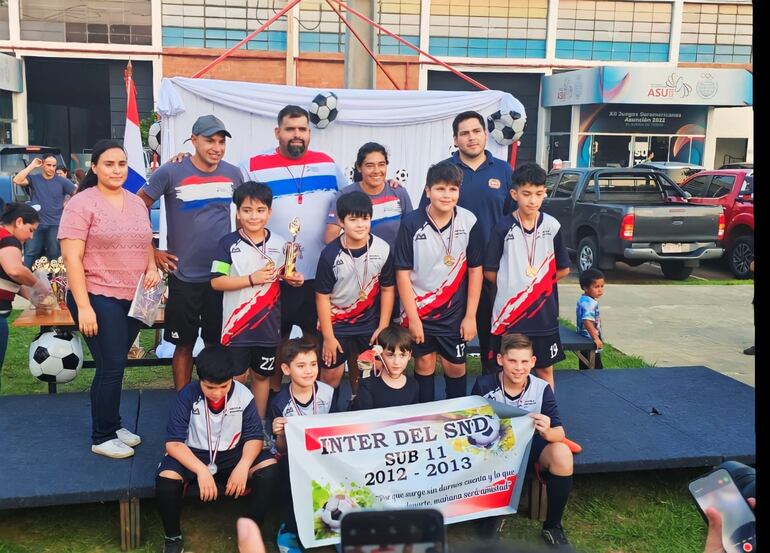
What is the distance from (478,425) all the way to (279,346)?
4.42 feet

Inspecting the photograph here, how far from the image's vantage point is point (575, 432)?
480 centimetres

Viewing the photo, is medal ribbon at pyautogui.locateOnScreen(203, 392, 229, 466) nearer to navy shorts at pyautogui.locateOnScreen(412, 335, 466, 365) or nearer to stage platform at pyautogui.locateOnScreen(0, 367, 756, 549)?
stage platform at pyautogui.locateOnScreen(0, 367, 756, 549)

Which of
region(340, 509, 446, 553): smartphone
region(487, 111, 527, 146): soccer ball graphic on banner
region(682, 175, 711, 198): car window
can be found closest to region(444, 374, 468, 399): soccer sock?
region(487, 111, 527, 146): soccer ball graphic on banner

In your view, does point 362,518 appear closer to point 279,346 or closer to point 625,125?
point 279,346

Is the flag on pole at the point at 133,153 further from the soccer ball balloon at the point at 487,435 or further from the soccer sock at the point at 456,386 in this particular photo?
the soccer ball balloon at the point at 487,435

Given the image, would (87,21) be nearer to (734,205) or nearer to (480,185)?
(734,205)

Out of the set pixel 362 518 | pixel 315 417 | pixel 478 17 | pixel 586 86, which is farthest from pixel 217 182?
pixel 478 17

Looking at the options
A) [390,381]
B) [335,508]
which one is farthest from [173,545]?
[390,381]

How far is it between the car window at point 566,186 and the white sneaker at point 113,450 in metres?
10.1

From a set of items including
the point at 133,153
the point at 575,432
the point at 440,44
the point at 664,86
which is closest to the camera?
the point at 575,432

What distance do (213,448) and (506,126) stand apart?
4.44 metres

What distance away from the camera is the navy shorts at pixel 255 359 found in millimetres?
4414

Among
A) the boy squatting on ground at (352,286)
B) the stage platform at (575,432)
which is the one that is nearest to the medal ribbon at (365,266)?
the boy squatting on ground at (352,286)

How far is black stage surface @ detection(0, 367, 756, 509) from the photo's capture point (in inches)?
154
